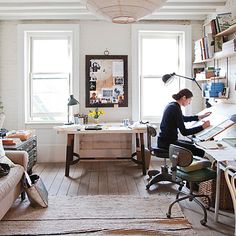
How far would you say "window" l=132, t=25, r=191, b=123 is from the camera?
6004mm

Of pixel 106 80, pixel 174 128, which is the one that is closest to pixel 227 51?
pixel 174 128

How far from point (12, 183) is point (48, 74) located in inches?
125

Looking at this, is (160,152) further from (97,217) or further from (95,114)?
(95,114)

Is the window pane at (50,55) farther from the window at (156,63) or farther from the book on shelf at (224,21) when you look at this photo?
the book on shelf at (224,21)

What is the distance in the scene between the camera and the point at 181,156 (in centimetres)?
331

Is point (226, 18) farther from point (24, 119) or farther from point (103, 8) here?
point (24, 119)

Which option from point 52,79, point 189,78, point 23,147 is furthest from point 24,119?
point 189,78

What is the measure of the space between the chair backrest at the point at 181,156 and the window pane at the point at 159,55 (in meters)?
3.01

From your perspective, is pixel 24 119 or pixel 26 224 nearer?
pixel 26 224

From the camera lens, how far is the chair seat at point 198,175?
132 inches

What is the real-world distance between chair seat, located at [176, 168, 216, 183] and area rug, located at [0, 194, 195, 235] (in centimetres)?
40

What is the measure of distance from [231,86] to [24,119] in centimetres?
354

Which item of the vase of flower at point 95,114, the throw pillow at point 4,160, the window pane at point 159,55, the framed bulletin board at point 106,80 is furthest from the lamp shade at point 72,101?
the throw pillow at point 4,160

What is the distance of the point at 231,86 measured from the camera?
4.70 m
